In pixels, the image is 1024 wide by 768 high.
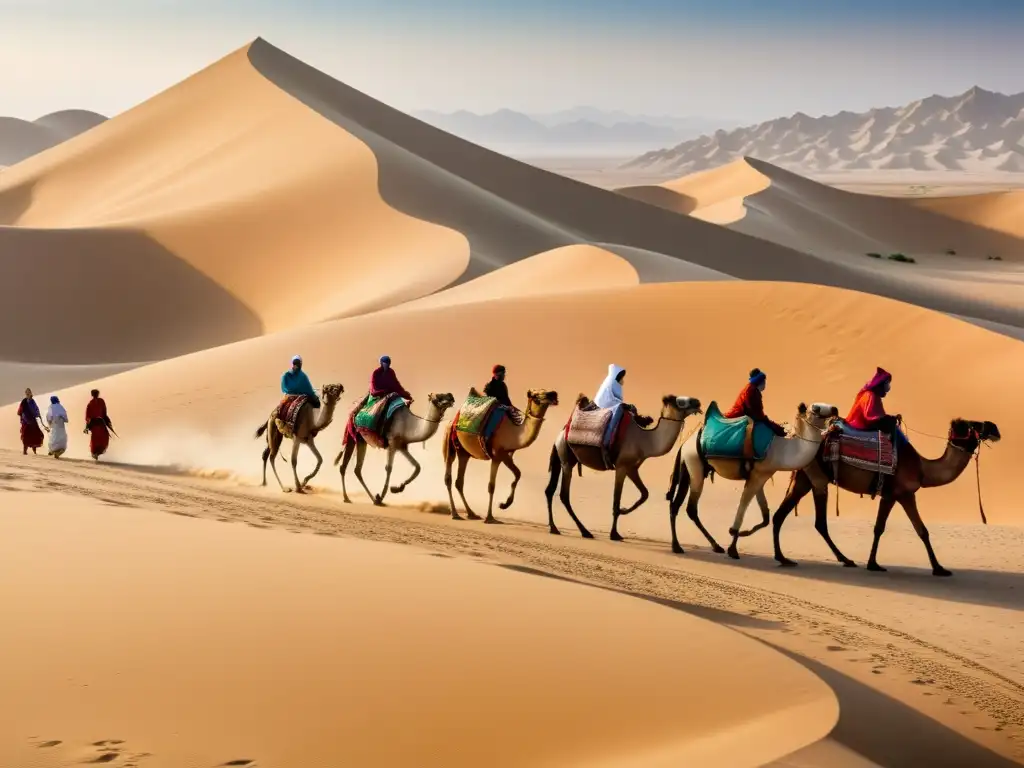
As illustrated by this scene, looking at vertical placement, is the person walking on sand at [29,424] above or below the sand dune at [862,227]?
below

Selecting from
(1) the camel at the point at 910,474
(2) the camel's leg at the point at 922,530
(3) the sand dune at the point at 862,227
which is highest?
(3) the sand dune at the point at 862,227

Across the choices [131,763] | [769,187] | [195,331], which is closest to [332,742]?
[131,763]

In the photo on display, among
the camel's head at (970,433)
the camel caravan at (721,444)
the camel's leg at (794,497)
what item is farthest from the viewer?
the camel's leg at (794,497)

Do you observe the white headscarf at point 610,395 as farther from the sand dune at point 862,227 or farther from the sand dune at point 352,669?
the sand dune at point 862,227

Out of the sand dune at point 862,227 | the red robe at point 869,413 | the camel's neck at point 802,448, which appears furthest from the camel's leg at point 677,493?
the sand dune at point 862,227

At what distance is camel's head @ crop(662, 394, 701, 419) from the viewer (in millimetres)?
13578

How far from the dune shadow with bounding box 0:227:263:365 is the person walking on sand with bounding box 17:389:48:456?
2068cm

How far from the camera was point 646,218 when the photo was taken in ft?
217

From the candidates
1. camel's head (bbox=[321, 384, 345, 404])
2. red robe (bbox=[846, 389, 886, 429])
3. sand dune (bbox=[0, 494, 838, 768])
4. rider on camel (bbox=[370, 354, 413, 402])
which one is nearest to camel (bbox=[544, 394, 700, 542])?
red robe (bbox=[846, 389, 886, 429])

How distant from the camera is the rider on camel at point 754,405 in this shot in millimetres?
13203

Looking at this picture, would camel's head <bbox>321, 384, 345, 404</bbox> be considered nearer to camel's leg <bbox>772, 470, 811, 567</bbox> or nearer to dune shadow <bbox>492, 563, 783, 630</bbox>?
camel's leg <bbox>772, 470, 811, 567</bbox>

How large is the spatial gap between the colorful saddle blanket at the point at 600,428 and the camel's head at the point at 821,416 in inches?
80.1

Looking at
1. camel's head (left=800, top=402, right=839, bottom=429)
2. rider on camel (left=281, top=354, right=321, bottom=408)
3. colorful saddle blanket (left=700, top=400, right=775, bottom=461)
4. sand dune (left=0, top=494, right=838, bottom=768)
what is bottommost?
sand dune (left=0, top=494, right=838, bottom=768)

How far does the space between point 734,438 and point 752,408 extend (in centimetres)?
36
